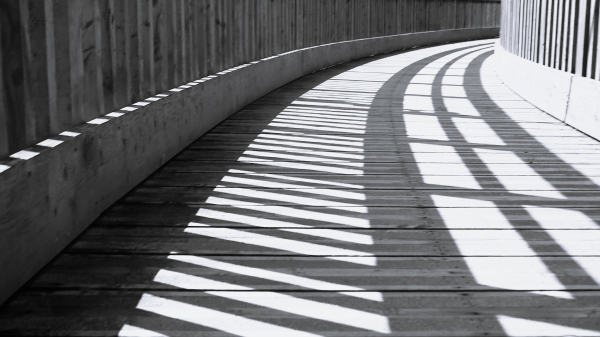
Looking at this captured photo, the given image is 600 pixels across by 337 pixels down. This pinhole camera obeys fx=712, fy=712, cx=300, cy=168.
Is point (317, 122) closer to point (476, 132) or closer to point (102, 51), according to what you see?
point (476, 132)

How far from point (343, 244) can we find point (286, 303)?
0.51 meters

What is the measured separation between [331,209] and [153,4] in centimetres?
151

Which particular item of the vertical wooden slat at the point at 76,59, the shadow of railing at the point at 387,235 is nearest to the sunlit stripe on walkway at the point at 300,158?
the shadow of railing at the point at 387,235

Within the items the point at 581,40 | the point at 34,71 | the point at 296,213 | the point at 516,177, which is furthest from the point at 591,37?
the point at 34,71

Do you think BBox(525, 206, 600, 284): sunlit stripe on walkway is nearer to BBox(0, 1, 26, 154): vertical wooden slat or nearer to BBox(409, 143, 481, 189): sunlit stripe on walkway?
BBox(409, 143, 481, 189): sunlit stripe on walkway

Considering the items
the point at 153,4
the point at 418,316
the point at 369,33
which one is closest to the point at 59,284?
the point at 418,316

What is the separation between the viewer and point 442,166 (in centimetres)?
354

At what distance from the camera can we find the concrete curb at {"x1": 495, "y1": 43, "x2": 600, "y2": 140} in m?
4.07

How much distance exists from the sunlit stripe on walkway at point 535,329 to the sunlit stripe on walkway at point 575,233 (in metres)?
0.35

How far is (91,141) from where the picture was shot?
2.57 metres

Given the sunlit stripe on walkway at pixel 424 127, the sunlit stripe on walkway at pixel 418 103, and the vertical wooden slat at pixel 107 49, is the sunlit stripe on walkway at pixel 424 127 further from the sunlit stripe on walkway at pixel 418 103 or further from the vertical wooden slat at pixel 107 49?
the vertical wooden slat at pixel 107 49

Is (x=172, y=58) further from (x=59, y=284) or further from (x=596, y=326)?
(x=596, y=326)

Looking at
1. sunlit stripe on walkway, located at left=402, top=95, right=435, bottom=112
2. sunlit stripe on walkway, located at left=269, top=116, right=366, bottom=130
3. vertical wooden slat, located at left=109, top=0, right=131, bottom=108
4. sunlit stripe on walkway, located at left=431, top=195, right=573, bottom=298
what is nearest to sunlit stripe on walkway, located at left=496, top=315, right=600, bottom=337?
sunlit stripe on walkway, located at left=431, top=195, right=573, bottom=298

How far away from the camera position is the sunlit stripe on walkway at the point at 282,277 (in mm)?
1971
